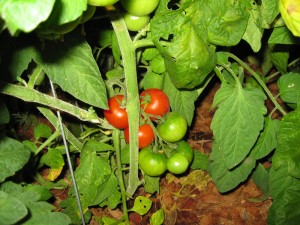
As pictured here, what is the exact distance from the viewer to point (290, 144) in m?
0.91

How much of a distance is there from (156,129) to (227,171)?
279 mm

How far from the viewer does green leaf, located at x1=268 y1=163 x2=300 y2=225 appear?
96 cm

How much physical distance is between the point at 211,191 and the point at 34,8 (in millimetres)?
1209

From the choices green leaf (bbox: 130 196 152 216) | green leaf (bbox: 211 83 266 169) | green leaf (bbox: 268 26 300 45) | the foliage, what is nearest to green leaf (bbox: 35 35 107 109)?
the foliage

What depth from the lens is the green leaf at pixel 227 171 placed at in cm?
114

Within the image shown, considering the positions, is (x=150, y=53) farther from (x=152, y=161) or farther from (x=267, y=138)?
(x=267, y=138)

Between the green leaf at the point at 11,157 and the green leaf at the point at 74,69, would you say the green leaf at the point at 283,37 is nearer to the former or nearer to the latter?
the green leaf at the point at 74,69

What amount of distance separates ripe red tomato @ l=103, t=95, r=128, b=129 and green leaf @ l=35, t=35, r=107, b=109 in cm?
16

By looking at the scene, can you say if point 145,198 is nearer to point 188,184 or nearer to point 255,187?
point 188,184

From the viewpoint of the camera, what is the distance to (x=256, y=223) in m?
1.33

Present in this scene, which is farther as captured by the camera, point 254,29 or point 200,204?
point 200,204

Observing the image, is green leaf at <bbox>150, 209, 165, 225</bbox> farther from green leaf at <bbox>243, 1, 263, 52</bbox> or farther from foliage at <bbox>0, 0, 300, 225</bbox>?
green leaf at <bbox>243, 1, 263, 52</bbox>

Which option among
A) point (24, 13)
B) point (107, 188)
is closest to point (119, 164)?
point (107, 188)

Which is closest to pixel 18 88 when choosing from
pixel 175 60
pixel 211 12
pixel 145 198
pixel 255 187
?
pixel 175 60
